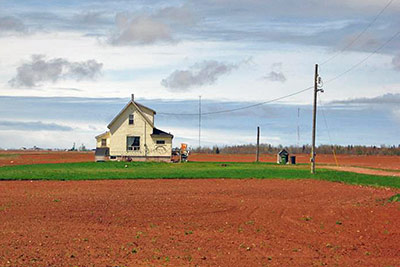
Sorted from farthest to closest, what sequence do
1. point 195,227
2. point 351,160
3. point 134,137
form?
point 351,160 → point 134,137 → point 195,227

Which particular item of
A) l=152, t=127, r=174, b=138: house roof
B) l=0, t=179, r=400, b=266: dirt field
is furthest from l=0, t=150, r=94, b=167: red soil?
l=0, t=179, r=400, b=266: dirt field

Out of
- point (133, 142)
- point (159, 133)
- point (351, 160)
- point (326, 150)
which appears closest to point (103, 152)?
point (133, 142)

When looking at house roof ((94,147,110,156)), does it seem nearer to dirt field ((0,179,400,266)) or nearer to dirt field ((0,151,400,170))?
dirt field ((0,151,400,170))

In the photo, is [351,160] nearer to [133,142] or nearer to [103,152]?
[133,142]

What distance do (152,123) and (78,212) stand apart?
4891 cm

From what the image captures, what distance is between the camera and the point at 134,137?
72.3m

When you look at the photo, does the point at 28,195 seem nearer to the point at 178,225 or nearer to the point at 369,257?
the point at 178,225

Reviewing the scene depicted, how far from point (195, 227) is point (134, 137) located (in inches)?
2032

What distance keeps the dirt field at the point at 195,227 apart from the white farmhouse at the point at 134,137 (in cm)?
3702

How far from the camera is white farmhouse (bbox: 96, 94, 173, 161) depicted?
72250 millimetres

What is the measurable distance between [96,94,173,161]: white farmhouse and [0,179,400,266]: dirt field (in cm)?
3702

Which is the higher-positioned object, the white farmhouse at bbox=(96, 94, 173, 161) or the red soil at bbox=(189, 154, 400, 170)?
the white farmhouse at bbox=(96, 94, 173, 161)

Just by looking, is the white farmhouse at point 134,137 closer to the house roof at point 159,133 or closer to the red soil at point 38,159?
the house roof at point 159,133

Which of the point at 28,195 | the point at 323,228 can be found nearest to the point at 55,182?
the point at 28,195
